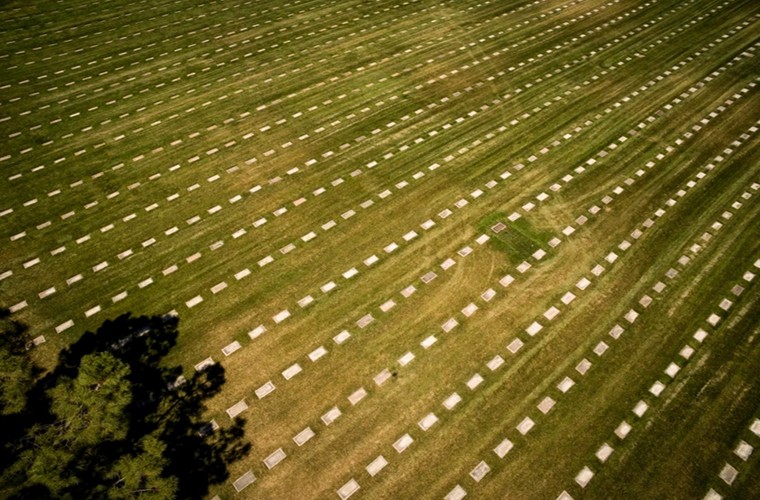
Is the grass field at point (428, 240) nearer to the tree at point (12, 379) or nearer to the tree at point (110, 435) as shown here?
the tree at point (110, 435)

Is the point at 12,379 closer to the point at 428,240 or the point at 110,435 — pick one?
the point at 110,435

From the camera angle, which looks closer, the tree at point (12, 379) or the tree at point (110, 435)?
the tree at point (110, 435)

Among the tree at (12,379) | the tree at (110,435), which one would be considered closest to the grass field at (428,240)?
the tree at (110,435)

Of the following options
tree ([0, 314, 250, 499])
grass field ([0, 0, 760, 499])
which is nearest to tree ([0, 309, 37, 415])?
tree ([0, 314, 250, 499])

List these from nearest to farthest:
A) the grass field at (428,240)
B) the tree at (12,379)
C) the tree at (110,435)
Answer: the tree at (110,435), the tree at (12,379), the grass field at (428,240)

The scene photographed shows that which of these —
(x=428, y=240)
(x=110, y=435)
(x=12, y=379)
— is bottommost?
(x=428, y=240)

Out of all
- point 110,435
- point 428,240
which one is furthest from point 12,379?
point 428,240

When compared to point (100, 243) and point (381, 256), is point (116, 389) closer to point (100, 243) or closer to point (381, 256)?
point (381, 256)

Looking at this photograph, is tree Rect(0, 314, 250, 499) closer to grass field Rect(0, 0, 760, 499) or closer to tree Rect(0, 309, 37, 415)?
tree Rect(0, 309, 37, 415)
